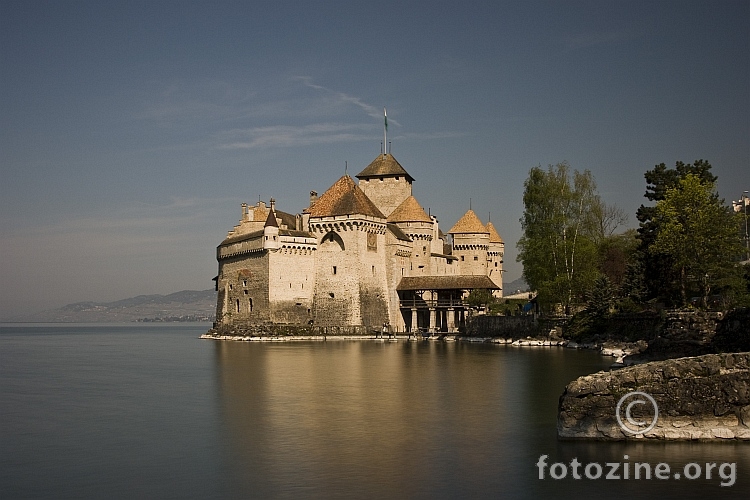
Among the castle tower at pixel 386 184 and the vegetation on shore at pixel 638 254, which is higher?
the castle tower at pixel 386 184

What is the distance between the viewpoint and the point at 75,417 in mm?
21938

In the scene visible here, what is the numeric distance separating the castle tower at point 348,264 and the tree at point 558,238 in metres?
12.5

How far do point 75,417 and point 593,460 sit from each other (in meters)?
14.4

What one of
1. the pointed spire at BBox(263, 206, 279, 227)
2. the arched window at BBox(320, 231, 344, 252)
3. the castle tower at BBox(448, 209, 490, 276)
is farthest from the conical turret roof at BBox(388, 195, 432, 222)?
the pointed spire at BBox(263, 206, 279, 227)

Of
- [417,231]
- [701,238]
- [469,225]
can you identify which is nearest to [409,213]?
[417,231]

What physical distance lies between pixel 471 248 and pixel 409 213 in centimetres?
861

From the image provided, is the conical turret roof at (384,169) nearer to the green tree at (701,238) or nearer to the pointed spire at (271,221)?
the pointed spire at (271,221)

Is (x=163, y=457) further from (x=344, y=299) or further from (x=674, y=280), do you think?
(x=344, y=299)

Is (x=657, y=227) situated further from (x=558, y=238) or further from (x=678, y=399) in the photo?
(x=678, y=399)

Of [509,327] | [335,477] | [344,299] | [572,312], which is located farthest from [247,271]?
[335,477]

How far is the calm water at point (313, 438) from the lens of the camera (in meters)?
13.5

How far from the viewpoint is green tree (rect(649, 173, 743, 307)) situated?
31453 mm

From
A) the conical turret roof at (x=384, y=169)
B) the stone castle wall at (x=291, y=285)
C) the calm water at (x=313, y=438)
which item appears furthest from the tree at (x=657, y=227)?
the conical turret roof at (x=384, y=169)

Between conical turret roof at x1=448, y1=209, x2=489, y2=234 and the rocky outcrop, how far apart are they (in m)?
58.1
